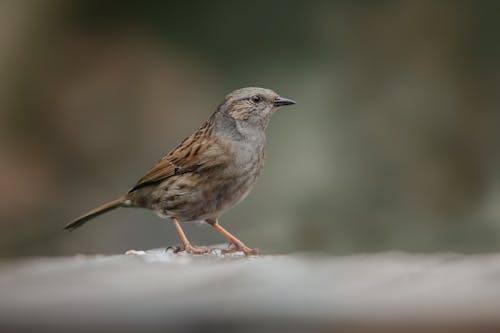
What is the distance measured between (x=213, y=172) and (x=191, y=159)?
11 centimetres

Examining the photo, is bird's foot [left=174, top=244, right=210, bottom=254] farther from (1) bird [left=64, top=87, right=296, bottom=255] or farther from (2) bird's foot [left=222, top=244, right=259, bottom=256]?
(2) bird's foot [left=222, top=244, right=259, bottom=256]

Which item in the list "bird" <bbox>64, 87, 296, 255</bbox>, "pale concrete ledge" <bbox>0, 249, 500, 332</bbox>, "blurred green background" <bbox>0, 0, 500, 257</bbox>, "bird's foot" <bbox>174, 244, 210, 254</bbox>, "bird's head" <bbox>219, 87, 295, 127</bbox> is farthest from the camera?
"blurred green background" <bbox>0, 0, 500, 257</bbox>

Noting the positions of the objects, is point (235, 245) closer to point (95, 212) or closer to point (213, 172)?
point (213, 172)

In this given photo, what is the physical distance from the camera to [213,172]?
9.00 feet

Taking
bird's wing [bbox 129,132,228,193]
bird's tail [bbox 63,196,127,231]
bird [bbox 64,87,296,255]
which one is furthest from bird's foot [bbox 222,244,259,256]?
bird's tail [bbox 63,196,127,231]

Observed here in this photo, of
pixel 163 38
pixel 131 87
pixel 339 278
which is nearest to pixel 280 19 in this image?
pixel 163 38

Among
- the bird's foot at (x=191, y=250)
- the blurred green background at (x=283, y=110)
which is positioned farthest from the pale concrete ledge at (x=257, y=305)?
the blurred green background at (x=283, y=110)

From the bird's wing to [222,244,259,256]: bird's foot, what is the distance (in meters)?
0.28

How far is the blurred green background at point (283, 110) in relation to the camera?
15.5 feet

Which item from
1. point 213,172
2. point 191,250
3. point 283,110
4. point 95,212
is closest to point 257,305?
point 191,250

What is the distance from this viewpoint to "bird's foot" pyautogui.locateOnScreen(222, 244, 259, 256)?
262 centimetres

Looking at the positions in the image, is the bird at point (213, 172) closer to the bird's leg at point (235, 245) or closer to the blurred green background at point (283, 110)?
the bird's leg at point (235, 245)

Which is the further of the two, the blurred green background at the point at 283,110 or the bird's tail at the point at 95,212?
the blurred green background at the point at 283,110

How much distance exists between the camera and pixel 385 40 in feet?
17.3
